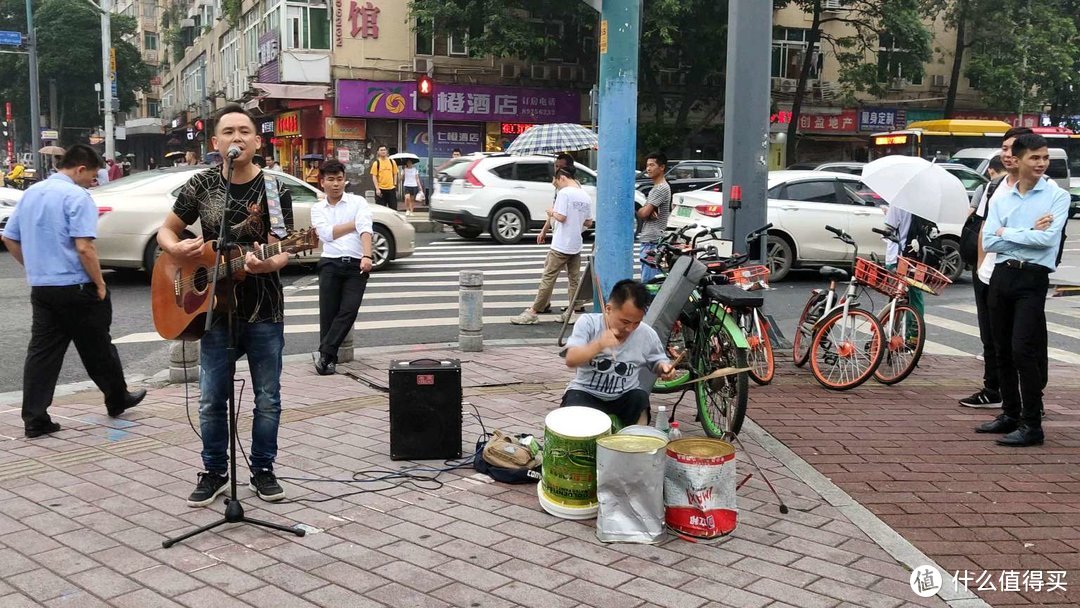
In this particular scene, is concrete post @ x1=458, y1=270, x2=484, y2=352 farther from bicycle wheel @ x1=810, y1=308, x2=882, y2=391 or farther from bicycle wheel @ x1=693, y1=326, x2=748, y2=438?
bicycle wheel @ x1=810, y1=308, x2=882, y2=391

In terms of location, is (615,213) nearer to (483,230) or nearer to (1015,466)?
(1015,466)

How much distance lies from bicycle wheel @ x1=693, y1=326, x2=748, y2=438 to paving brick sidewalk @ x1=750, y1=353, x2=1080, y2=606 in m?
0.41

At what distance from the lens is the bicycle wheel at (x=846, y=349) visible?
744 centimetres

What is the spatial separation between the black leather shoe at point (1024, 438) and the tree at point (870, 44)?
95.9 feet

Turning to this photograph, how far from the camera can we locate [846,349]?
7527 mm

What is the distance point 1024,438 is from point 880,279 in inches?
80.3

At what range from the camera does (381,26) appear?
104 feet

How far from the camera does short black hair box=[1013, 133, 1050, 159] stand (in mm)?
5910

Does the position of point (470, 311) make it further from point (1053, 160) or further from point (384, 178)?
point (1053, 160)

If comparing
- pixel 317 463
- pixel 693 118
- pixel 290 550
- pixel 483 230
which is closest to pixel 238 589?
pixel 290 550

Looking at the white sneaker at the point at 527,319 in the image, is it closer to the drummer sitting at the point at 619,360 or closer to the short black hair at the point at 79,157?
the short black hair at the point at 79,157

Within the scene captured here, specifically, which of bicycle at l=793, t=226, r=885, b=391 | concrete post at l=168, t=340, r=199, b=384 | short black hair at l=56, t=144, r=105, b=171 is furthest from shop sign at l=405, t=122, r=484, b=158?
short black hair at l=56, t=144, r=105, b=171

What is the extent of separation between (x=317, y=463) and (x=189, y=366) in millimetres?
2396

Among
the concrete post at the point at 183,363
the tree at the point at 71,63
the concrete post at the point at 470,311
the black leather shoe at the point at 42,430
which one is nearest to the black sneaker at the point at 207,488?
the black leather shoe at the point at 42,430
